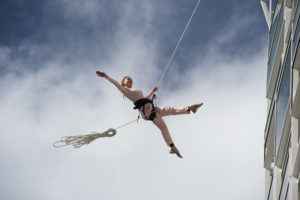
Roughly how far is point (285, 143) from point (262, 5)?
5.98 metres

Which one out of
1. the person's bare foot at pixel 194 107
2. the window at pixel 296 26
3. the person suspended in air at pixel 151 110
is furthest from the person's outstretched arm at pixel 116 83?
the window at pixel 296 26

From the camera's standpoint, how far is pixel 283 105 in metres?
10.5

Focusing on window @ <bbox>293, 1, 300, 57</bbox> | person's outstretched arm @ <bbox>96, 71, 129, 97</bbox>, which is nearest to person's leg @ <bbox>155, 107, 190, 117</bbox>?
person's outstretched arm @ <bbox>96, 71, 129, 97</bbox>

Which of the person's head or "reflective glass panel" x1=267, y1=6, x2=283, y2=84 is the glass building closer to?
"reflective glass panel" x1=267, y1=6, x2=283, y2=84

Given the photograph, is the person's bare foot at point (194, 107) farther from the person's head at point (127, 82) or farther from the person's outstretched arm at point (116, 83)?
the person's head at point (127, 82)

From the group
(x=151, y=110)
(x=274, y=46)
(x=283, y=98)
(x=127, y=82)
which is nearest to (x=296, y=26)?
(x=283, y=98)

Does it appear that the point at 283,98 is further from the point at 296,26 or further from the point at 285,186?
the point at 285,186

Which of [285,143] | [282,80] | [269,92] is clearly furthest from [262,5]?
[285,143]

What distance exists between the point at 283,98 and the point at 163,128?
2.54 metres

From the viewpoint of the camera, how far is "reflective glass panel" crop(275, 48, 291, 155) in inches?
404

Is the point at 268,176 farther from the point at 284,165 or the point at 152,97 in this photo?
the point at 152,97

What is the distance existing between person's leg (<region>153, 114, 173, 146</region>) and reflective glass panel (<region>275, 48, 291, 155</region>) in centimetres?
214

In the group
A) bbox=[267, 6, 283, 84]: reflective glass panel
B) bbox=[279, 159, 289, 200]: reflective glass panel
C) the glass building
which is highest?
bbox=[267, 6, 283, 84]: reflective glass panel

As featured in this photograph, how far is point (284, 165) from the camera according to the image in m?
10.2
